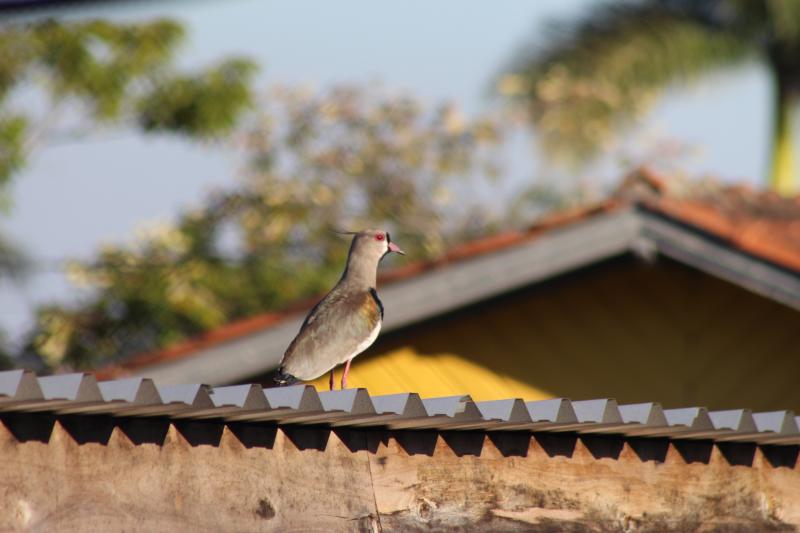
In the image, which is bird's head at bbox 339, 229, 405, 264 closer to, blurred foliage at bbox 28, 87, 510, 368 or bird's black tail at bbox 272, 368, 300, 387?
bird's black tail at bbox 272, 368, 300, 387

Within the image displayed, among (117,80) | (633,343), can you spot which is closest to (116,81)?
(117,80)

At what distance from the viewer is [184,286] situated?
68.9 feet

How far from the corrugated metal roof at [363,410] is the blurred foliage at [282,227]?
1422 centimetres

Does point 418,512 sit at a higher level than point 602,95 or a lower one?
lower

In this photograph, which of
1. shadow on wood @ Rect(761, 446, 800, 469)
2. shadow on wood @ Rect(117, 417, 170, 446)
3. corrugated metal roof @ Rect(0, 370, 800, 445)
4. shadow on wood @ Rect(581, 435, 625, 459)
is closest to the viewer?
corrugated metal roof @ Rect(0, 370, 800, 445)

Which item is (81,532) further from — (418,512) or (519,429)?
(519,429)

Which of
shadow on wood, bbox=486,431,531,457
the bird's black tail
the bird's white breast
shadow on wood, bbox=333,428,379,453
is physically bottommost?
shadow on wood, bbox=333,428,379,453

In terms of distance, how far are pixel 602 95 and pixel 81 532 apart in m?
22.8

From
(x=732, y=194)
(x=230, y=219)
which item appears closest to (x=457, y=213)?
(x=230, y=219)

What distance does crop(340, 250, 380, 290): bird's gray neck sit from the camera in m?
7.41

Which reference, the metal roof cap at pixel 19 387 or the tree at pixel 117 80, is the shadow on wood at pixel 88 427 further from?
the tree at pixel 117 80

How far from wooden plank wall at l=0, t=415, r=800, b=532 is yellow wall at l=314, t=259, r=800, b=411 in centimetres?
380

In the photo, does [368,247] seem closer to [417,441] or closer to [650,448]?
[650,448]

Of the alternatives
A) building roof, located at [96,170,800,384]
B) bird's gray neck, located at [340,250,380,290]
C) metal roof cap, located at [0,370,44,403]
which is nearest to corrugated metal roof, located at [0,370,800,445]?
metal roof cap, located at [0,370,44,403]
